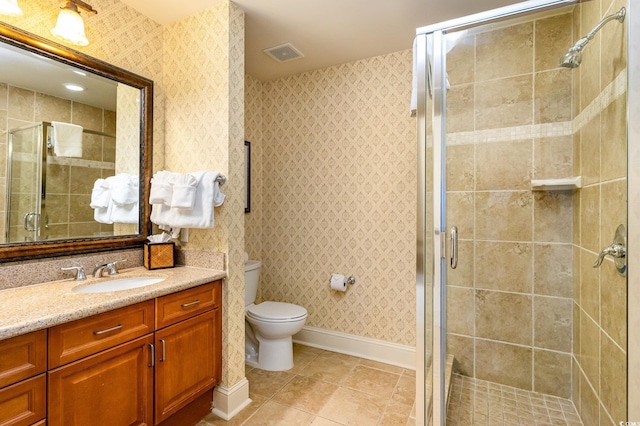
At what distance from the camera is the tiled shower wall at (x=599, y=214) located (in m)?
1.20

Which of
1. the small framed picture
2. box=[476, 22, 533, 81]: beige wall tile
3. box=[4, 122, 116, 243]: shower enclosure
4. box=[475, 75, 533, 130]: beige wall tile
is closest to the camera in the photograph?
box=[4, 122, 116, 243]: shower enclosure

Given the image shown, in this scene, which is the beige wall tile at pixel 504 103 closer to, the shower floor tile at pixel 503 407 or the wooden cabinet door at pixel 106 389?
the shower floor tile at pixel 503 407

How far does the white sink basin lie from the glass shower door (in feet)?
1.12

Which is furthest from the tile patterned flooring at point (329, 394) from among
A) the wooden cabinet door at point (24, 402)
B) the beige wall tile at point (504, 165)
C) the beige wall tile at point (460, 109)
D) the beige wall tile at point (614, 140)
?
the beige wall tile at point (460, 109)

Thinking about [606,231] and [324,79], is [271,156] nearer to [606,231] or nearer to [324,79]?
[324,79]

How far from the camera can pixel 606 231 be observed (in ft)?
4.42

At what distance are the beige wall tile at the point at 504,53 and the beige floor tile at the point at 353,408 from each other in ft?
7.13

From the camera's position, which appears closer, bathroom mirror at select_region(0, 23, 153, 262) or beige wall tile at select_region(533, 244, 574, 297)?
bathroom mirror at select_region(0, 23, 153, 262)

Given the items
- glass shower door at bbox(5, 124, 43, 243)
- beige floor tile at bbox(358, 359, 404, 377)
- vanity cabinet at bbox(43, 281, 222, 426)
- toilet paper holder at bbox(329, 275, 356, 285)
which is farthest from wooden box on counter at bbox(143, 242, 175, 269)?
beige floor tile at bbox(358, 359, 404, 377)

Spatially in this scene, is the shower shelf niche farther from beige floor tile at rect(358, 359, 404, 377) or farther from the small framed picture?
the small framed picture

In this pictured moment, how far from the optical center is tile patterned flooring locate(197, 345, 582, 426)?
5.64ft

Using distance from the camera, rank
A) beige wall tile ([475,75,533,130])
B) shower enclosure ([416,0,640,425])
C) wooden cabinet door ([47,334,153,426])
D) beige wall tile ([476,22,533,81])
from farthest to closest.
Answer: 1. beige wall tile ([475,75,533,130])
2. beige wall tile ([476,22,533,81])
3. shower enclosure ([416,0,640,425])
4. wooden cabinet door ([47,334,153,426])

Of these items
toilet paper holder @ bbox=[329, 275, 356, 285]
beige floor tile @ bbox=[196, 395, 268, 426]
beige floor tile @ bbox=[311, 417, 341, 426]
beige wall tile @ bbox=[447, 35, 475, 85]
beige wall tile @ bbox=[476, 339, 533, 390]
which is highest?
beige wall tile @ bbox=[447, 35, 475, 85]

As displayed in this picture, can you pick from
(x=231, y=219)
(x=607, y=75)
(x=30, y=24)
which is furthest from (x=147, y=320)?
(x=607, y=75)
